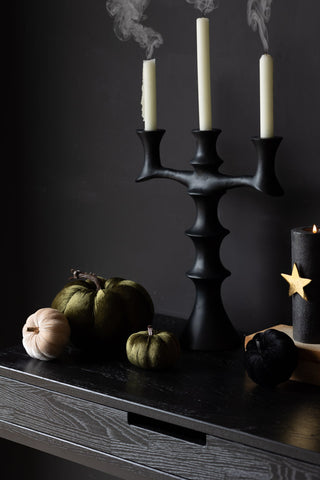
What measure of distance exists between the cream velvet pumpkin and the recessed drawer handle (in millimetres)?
210

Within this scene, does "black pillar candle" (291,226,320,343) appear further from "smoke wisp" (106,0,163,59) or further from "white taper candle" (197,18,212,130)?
"smoke wisp" (106,0,163,59)

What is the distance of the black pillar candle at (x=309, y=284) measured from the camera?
1.09m

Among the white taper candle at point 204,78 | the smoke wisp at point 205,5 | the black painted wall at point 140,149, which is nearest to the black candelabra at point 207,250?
the white taper candle at point 204,78

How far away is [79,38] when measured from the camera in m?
1.62

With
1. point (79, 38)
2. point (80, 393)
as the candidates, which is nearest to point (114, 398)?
point (80, 393)

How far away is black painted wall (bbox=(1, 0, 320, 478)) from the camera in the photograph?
132cm

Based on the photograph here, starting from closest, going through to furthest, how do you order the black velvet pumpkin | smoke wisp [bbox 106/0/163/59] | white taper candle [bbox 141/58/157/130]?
the black velvet pumpkin, white taper candle [bbox 141/58/157/130], smoke wisp [bbox 106/0/163/59]

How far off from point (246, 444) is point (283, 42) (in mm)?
756

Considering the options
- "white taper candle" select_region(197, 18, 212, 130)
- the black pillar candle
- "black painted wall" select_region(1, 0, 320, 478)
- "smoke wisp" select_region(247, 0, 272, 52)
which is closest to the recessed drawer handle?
the black pillar candle

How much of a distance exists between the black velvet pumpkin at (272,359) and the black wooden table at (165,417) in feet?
0.08

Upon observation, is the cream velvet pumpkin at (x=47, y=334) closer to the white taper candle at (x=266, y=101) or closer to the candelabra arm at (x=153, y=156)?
the candelabra arm at (x=153, y=156)

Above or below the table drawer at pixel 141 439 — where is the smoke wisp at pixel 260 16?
above

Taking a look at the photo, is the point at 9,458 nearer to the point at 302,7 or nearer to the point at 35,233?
the point at 35,233

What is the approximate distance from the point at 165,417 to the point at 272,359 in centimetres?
19
